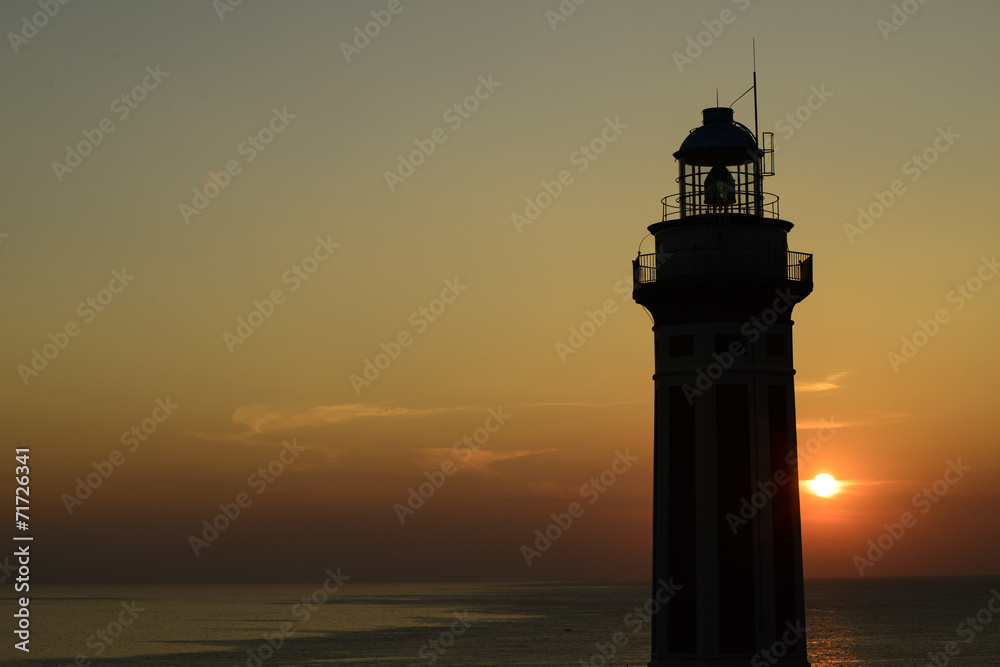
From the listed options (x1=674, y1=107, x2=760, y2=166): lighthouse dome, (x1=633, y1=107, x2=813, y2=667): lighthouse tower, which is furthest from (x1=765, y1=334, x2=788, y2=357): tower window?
(x1=674, y1=107, x2=760, y2=166): lighthouse dome

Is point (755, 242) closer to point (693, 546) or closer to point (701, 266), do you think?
point (701, 266)

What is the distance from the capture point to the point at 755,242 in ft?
112

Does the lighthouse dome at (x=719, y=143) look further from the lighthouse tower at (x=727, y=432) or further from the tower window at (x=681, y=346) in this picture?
the tower window at (x=681, y=346)

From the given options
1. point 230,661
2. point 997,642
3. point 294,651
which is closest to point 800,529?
point 230,661

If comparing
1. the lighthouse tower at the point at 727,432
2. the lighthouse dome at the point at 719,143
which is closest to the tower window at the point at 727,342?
the lighthouse tower at the point at 727,432

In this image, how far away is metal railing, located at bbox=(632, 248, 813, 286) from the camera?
111ft

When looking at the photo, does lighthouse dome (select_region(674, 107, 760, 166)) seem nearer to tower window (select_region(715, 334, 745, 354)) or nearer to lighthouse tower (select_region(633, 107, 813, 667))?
lighthouse tower (select_region(633, 107, 813, 667))

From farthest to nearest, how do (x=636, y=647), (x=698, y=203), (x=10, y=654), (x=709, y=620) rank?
(x=636, y=647) → (x=10, y=654) → (x=698, y=203) → (x=709, y=620)

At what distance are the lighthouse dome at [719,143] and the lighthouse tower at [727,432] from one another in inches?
2.2

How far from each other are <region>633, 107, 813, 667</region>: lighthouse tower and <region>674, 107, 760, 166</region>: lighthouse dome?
0.18 ft

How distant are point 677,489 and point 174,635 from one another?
494 feet

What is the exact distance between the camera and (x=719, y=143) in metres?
34.8

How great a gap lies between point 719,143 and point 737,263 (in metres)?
3.43

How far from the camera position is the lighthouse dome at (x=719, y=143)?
34812 mm
